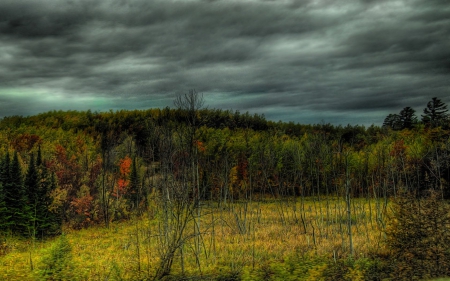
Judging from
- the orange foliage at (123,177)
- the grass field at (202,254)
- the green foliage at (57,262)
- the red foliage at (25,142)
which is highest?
the red foliage at (25,142)

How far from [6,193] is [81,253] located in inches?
582

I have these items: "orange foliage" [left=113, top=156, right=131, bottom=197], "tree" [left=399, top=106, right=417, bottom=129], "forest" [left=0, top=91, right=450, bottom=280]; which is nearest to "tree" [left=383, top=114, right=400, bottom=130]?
"tree" [left=399, top=106, right=417, bottom=129]

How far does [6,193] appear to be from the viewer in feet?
134

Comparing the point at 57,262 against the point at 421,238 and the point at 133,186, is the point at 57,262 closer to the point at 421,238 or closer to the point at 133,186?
the point at 421,238

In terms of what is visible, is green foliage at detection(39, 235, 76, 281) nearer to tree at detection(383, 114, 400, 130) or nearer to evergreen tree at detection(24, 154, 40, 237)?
evergreen tree at detection(24, 154, 40, 237)

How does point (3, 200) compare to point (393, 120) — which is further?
point (393, 120)

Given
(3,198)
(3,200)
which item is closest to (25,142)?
(3,200)

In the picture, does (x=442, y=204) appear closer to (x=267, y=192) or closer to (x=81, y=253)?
(x=81, y=253)

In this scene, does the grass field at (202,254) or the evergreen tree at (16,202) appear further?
the evergreen tree at (16,202)

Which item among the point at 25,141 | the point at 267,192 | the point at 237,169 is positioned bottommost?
the point at 267,192

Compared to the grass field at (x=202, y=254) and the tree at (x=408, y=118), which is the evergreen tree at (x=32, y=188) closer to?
the grass field at (x=202, y=254)

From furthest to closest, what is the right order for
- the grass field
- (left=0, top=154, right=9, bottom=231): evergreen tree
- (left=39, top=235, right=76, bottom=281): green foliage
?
(left=0, top=154, right=9, bottom=231): evergreen tree → the grass field → (left=39, top=235, right=76, bottom=281): green foliage

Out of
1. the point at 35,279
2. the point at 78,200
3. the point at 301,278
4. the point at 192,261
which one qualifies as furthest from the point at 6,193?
the point at 301,278

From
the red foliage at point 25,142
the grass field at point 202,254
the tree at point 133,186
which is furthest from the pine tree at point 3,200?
the red foliage at point 25,142
